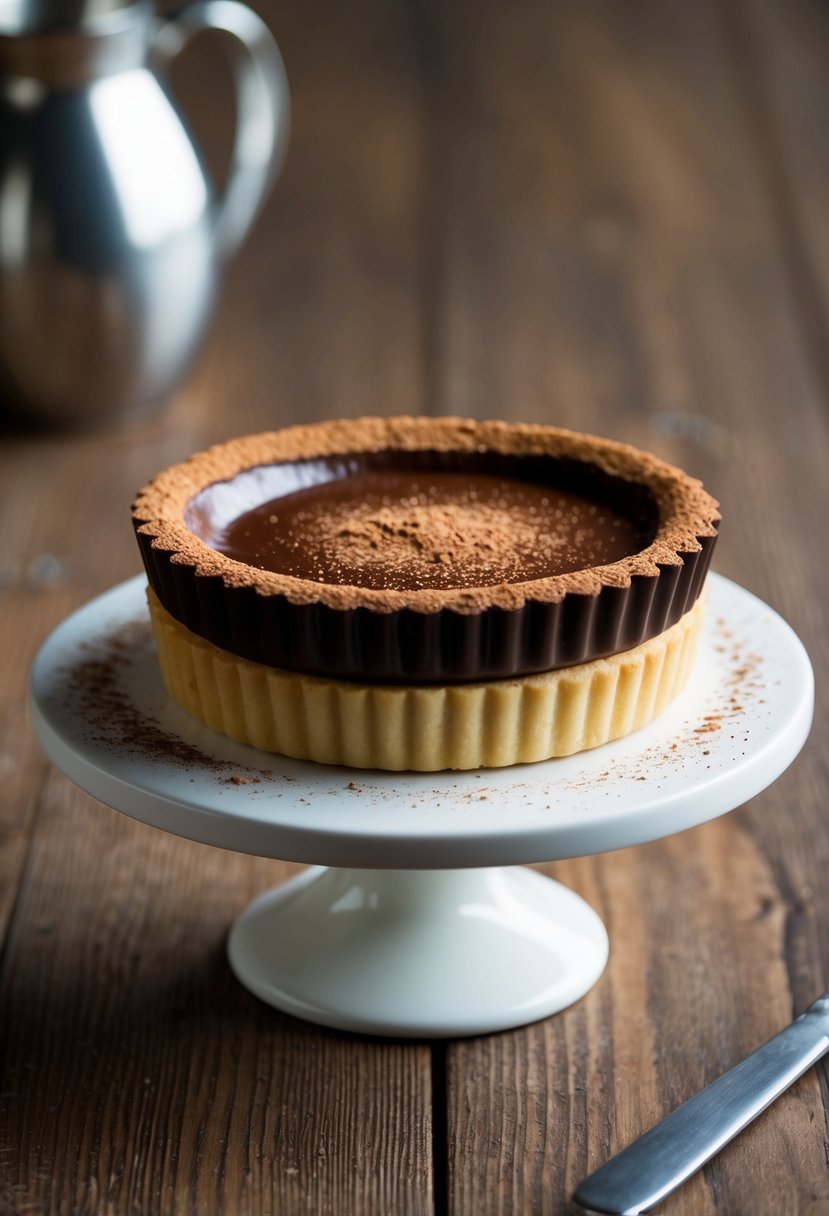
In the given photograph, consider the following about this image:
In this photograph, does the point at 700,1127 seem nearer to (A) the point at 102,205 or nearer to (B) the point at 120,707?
(B) the point at 120,707

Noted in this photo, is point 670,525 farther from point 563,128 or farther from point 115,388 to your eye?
point 563,128

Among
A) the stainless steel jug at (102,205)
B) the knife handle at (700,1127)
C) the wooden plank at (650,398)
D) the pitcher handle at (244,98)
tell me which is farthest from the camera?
the pitcher handle at (244,98)

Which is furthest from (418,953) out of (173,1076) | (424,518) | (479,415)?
(479,415)

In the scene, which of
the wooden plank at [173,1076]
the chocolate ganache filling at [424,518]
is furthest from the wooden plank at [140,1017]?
the chocolate ganache filling at [424,518]

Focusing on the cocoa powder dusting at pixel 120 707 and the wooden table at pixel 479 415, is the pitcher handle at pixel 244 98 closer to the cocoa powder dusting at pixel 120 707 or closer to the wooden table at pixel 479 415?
the wooden table at pixel 479 415

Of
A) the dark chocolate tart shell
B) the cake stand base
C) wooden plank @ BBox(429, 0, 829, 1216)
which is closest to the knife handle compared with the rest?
wooden plank @ BBox(429, 0, 829, 1216)

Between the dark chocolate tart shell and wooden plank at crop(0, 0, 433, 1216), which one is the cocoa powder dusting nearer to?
the dark chocolate tart shell
